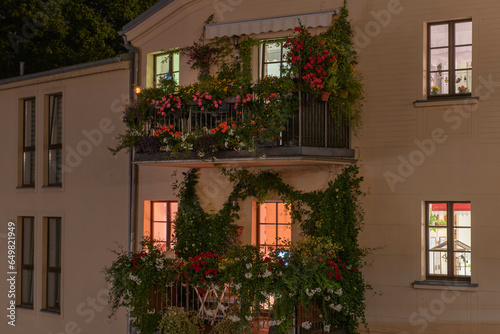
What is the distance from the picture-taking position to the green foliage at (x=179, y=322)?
12758 millimetres

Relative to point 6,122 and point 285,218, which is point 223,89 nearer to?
point 285,218

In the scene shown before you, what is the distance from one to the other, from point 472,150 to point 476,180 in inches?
19.4

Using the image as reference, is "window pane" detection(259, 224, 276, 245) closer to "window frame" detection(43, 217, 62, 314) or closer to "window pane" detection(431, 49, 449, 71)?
"window pane" detection(431, 49, 449, 71)

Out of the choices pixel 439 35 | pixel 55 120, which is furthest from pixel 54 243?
pixel 439 35

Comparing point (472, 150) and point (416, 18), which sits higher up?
point (416, 18)

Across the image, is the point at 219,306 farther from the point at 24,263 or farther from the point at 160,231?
the point at 24,263

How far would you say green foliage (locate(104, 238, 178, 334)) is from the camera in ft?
43.3

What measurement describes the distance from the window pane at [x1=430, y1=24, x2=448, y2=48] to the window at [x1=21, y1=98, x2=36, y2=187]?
10.4 metres

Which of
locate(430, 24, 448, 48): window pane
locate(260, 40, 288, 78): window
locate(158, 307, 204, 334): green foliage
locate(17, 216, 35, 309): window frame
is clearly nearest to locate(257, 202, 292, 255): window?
locate(158, 307, 204, 334): green foliage

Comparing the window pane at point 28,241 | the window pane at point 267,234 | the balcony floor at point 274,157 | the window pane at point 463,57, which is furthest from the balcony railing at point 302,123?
the window pane at point 28,241

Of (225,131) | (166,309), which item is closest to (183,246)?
(166,309)

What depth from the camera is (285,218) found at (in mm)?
14414

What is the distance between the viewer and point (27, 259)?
751 inches

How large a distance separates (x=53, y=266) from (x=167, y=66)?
5.82m
